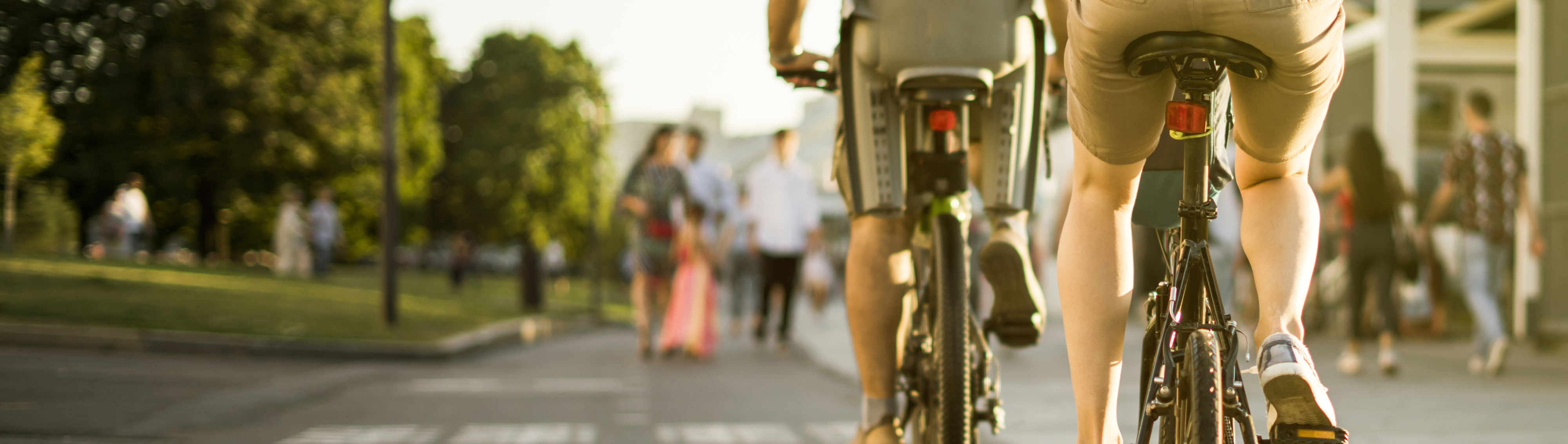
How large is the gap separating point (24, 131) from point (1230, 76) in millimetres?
4541

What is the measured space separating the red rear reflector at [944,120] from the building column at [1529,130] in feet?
27.9

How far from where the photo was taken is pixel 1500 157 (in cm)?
816

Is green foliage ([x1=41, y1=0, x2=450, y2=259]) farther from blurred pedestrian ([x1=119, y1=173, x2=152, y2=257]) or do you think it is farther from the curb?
the curb

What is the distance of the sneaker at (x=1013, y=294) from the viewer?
3.51 metres

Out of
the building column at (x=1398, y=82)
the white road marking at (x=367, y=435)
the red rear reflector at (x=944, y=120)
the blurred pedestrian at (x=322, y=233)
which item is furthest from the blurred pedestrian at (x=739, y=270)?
the red rear reflector at (x=944, y=120)

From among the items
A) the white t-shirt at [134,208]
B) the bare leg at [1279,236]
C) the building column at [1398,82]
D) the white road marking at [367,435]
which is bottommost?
the white road marking at [367,435]

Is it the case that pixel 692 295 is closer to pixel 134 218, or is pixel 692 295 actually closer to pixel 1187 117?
pixel 134 218

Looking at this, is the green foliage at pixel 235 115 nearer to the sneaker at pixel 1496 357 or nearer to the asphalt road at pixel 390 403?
the asphalt road at pixel 390 403

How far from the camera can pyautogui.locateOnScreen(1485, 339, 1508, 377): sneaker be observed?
7801 millimetres

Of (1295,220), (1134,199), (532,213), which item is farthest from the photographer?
(532,213)

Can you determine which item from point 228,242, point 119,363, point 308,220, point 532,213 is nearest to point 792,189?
point 228,242

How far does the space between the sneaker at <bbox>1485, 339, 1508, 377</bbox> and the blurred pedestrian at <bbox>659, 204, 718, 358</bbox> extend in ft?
16.9

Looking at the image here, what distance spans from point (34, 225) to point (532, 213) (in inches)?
1627

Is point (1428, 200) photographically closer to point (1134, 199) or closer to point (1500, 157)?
point (1500, 157)
